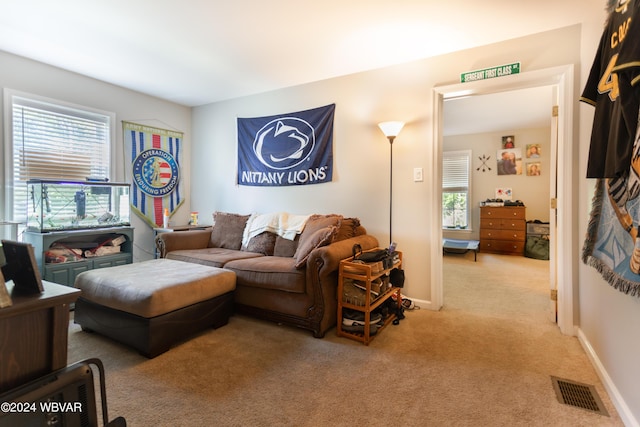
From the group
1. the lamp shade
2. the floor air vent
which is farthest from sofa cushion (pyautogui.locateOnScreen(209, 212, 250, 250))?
the floor air vent

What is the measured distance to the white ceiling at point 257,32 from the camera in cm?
210

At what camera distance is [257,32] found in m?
2.42

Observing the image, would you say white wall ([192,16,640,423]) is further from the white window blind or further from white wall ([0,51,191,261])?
the white window blind

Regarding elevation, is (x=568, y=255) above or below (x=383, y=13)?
below

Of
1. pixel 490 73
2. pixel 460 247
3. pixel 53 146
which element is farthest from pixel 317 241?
pixel 460 247

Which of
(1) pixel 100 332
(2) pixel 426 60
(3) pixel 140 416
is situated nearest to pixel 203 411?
(3) pixel 140 416

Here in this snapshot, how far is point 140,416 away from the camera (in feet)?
4.61

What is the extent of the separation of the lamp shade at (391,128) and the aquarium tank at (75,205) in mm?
2864

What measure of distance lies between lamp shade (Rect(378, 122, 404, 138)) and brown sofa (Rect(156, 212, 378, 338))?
866 millimetres

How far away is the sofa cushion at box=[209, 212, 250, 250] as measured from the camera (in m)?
3.42

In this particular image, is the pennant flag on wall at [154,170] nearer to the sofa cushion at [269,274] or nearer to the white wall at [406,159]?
the white wall at [406,159]

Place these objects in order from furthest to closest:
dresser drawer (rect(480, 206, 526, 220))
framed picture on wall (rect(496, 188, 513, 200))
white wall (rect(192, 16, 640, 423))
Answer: framed picture on wall (rect(496, 188, 513, 200)) → dresser drawer (rect(480, 206, 526, 220)) → white wall (rect(192, 16, 640, 423))

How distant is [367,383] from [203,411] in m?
0.84

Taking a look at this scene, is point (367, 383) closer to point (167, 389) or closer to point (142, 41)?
point (167, 389)
